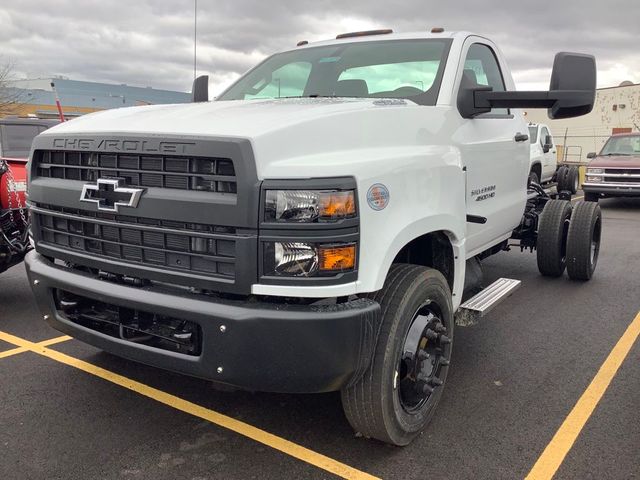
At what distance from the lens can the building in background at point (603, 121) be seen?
41.5 metres

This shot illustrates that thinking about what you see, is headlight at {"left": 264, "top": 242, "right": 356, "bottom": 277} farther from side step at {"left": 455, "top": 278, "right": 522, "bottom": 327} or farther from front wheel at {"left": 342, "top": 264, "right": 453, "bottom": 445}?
side step at {"left": 455, "top": 278, "right": 522, "bottom": 327}

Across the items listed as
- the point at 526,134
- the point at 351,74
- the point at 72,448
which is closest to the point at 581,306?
the point at 526,134

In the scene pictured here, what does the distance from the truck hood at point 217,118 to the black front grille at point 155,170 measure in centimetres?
12

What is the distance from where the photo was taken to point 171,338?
2.68 m

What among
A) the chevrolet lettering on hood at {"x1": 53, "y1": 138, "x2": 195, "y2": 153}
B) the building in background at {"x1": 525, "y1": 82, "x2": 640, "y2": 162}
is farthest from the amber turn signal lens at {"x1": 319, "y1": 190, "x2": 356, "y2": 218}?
the building in background at {"x1": 525, "y1": 82, "x2": 640, "y2": 162}

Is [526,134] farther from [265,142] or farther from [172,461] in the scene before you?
[172,461]

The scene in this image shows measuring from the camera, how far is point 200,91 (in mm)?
4770

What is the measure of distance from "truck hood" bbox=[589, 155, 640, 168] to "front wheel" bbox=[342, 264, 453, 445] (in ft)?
40.1

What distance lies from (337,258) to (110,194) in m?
1.15

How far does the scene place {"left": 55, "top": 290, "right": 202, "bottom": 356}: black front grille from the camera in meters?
2.63

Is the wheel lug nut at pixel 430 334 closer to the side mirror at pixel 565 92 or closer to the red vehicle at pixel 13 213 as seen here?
the side mirror at pixel 565 92

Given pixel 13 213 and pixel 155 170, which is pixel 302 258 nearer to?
pixel 155 170

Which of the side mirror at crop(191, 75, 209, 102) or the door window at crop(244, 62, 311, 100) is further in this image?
the side mirror at crop(191, 75, 209, 102)

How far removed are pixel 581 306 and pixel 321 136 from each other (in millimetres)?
4024
